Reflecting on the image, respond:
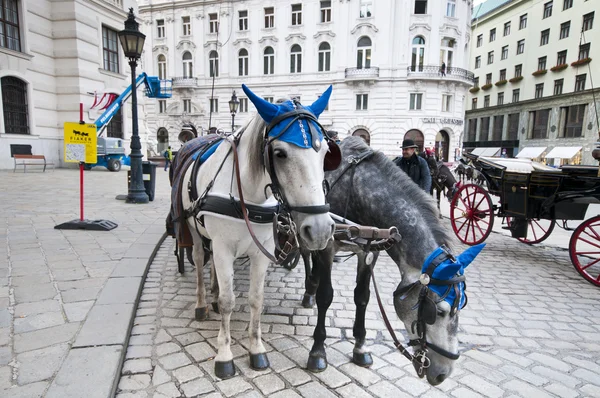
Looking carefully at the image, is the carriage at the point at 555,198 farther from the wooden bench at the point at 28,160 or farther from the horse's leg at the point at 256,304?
the wooden bench at the point at 28,160

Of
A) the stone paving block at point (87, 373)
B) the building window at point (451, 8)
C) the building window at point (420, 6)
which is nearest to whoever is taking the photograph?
the stone paving block at point (87, 373)

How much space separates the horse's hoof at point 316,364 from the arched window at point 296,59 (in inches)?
1290

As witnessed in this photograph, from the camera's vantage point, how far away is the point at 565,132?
106 feet

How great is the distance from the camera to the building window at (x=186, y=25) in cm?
3448

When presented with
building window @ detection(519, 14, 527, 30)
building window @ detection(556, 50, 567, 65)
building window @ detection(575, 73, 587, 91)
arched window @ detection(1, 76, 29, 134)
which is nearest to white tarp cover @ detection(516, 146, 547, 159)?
building window @ detection(575, 73, 587, 91)

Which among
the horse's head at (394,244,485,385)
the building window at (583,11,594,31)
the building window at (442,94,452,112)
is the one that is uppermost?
the building window at (583,11,594,31)

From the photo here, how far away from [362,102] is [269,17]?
12.5m

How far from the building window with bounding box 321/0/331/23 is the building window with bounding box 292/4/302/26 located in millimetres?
2141

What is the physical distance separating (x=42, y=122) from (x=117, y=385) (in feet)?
61.3

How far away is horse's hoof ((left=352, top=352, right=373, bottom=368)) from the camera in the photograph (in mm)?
2672

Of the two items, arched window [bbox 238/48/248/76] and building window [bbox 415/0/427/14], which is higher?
building window [bbox 415/0/427/14]

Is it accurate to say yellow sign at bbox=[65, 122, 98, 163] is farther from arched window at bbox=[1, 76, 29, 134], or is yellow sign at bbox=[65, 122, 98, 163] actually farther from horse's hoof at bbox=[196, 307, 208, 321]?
arched window at bbox=[1, 76, 29, 134]

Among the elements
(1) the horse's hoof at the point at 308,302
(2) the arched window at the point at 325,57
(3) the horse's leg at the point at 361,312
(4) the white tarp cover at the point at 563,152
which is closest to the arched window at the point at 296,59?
(2) the arched window at the point at 325,57

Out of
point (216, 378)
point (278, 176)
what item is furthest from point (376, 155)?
point (216, 378)
